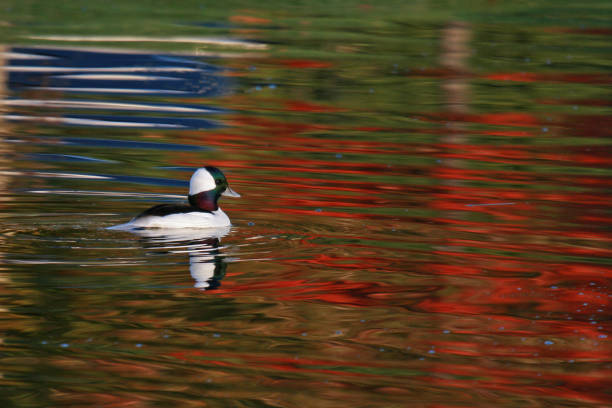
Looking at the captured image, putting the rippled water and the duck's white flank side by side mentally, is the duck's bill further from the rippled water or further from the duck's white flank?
the duck's white flank

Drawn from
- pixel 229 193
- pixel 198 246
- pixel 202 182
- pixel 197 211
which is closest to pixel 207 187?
pixel 202 182

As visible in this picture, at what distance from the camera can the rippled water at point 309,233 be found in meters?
7.15

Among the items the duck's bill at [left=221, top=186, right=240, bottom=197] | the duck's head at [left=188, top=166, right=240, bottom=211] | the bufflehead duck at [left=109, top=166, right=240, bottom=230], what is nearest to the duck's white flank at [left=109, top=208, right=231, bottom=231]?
the bufflehead duck at [left=109, top=166, right=240, bottom=230]

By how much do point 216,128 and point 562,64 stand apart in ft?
27.7

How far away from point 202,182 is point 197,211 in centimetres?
66

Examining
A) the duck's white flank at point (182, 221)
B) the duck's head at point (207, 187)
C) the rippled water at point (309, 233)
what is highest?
the duck's head at point (207, 187)

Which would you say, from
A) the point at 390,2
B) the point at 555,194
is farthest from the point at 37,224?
the point at 390,2

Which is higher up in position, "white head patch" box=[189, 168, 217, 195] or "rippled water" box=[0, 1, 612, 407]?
"white head patch" box=[189, 168, 217, 195]

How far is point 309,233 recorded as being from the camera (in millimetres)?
10258

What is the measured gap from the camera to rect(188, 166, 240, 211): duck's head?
10.8 metres

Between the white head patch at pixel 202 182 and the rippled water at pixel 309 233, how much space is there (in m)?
0.35

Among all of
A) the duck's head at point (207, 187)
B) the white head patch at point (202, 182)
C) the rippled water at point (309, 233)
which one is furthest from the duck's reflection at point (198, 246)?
the white head patch at point (202, 182)

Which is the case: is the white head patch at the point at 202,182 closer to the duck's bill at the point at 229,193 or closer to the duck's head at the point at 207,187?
the duck's head at the point at 207,187

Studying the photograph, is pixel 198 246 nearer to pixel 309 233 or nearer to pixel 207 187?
pixel 309 233
